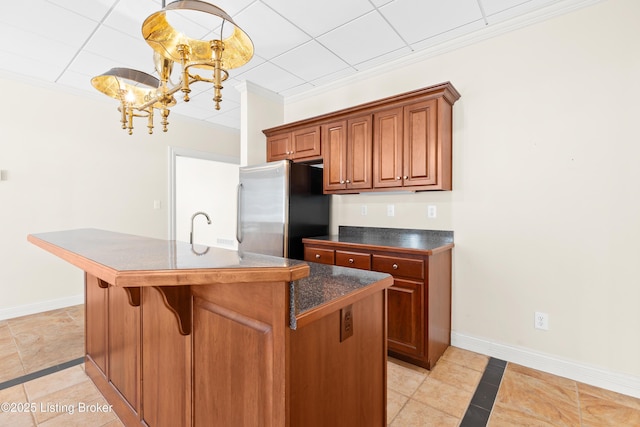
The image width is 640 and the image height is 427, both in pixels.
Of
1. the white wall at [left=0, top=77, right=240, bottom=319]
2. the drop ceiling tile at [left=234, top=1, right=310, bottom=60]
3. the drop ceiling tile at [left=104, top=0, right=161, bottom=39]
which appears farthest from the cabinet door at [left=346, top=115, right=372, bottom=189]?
the white wall at [left=0, top=77, right=240, bottom=319]

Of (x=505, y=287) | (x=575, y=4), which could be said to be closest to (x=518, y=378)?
(x=505, y=287)

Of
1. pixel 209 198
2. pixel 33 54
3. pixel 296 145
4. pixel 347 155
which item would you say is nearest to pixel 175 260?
pixel 347 155

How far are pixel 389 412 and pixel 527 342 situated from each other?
1.31m

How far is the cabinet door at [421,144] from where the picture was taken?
248cm

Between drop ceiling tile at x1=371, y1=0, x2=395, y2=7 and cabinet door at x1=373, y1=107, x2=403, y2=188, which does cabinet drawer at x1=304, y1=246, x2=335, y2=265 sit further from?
drop ceiling tile at x1=371, y1=0, x2=395, y2=7

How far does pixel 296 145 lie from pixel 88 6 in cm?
202

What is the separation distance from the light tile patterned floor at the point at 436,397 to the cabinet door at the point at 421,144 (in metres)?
1.48

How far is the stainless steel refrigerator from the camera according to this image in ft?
9.91

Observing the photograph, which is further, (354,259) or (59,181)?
(59,181)

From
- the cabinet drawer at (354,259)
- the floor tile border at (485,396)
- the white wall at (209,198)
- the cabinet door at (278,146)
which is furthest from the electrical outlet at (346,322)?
the white wall at (209,198)

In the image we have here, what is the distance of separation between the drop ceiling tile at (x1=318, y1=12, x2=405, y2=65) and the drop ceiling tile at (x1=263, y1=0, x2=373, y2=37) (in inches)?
3.1

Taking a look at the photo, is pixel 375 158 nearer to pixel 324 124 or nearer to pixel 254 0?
pixel 324 124

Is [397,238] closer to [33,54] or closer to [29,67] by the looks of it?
[33,54]

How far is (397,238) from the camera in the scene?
9.75ft
